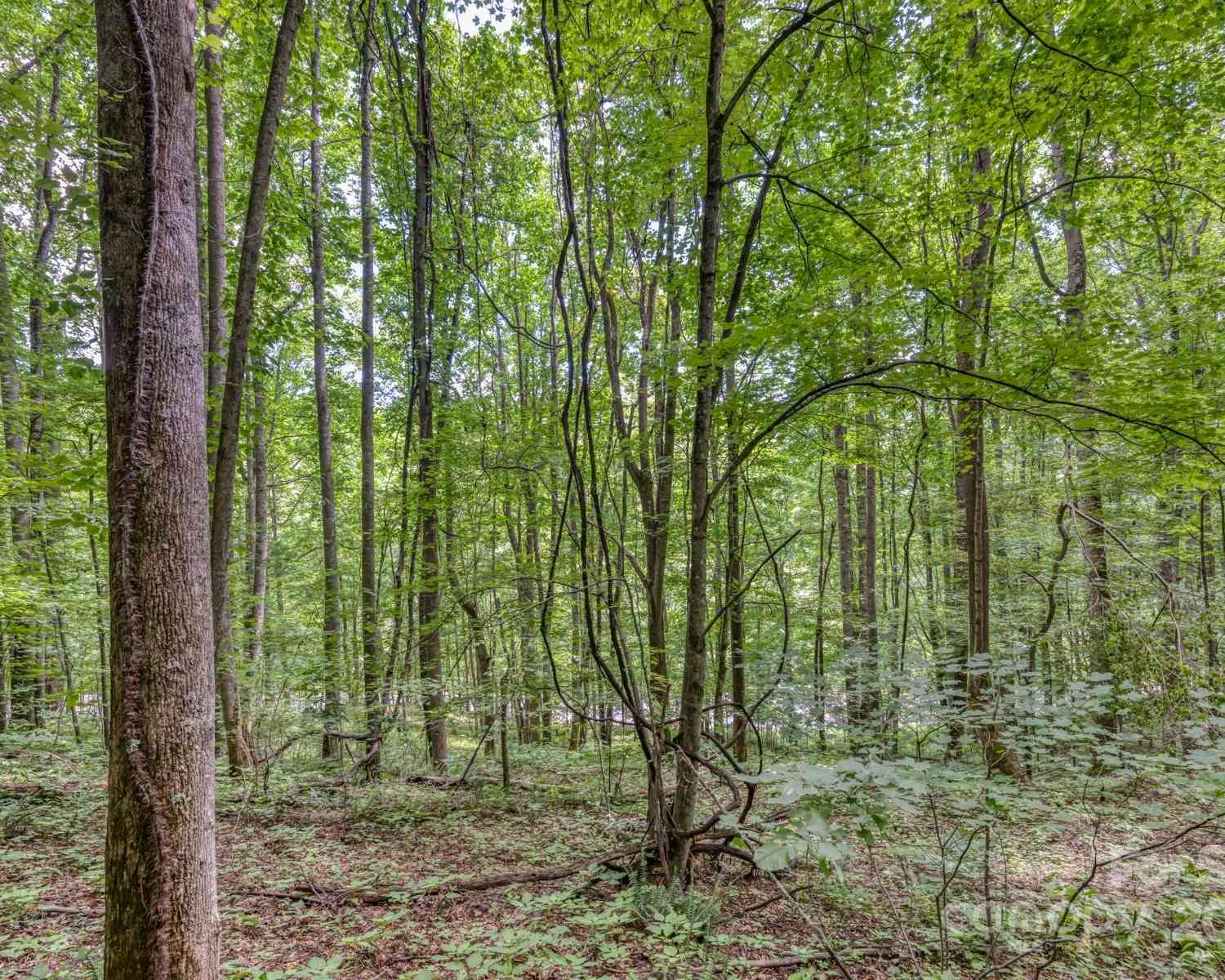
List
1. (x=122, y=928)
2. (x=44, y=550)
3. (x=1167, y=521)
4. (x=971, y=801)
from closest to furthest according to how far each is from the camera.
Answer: (x=122, y=928), (x=971, y=801), (x=44, y=550), (x=1167, y=521)

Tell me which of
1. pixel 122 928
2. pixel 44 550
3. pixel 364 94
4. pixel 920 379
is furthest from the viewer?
pixel 44 550

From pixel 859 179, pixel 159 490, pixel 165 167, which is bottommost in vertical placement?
pixel 159 490

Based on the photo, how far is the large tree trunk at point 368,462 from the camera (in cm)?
574

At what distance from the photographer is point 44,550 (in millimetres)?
7223

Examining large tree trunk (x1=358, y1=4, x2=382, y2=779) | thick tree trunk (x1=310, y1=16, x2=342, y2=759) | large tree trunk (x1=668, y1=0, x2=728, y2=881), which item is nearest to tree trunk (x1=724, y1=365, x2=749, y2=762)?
large tree trunk (x1=668, y1=0, x2=728, y2=881)

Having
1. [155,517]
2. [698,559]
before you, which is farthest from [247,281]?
[698,559]

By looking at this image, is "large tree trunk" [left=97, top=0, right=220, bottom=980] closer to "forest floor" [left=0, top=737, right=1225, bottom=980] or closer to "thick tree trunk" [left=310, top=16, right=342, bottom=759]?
"forest floor" [left=0, top=737, right=1225, bottom=980]

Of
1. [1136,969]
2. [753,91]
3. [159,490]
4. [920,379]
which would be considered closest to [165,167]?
[159,490]

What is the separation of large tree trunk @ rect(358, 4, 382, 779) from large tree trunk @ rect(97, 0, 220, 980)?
3.34 meters

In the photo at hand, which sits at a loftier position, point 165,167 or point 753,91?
point 753,91

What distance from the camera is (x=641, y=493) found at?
6516 mm

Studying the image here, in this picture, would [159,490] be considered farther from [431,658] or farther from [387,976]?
[431,658]

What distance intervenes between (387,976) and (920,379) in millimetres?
4060

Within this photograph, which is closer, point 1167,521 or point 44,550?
point 44,550
